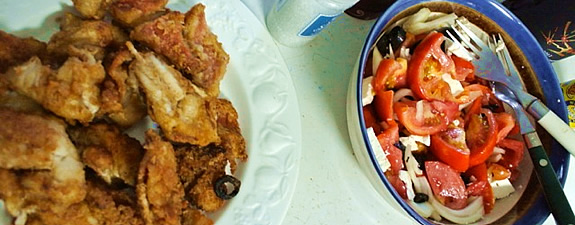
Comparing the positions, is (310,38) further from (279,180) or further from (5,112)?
(5,112)

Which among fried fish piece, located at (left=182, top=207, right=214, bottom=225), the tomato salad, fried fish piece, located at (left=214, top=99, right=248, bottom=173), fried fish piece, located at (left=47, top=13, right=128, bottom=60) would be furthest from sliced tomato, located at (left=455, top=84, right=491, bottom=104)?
fried fish piece, located at (left=47, top=13, right=128, bottom=60)

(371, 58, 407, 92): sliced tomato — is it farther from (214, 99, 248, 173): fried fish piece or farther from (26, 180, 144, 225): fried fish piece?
(26, 180, 144, 225): fried fish piece

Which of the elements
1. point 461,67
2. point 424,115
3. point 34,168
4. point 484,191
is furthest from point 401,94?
point 34,168

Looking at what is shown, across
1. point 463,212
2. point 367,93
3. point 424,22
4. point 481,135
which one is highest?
point 424,22

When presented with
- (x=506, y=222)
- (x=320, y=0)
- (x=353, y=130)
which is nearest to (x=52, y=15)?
(x=320, y=0)

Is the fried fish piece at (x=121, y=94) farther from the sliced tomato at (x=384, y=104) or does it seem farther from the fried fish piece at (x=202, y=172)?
the sliced tomato at (x=384, y=104)

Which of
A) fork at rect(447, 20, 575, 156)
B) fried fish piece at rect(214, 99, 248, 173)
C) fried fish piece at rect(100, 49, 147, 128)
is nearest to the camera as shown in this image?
fried fish piece at rect(100, 49, 147, 128)

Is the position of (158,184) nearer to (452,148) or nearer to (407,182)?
(407,182)
